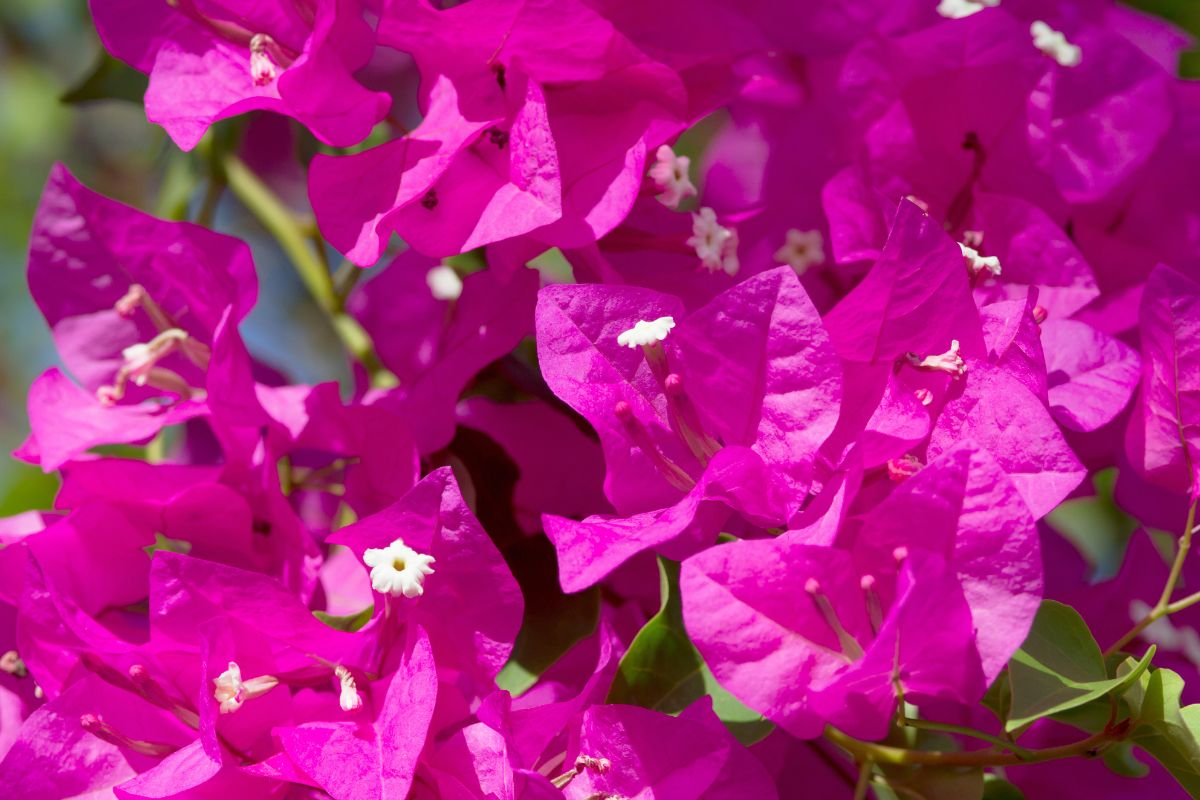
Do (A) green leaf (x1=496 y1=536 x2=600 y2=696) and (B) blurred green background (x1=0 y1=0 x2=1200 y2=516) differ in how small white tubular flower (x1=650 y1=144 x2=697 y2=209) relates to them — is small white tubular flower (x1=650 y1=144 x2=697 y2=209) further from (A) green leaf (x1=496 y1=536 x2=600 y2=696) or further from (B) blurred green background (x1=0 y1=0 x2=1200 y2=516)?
(B) blurred green background (x1=0 y1=0 x2=1200 y2=516)

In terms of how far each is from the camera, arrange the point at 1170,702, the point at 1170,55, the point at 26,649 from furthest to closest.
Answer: the point at 1170,55
the point at 26,649
the point at 1170,702

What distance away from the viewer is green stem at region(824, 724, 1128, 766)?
711 mm

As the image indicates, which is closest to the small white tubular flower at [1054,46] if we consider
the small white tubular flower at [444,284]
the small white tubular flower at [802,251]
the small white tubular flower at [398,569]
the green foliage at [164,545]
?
the small white tubular flower at [802,251]

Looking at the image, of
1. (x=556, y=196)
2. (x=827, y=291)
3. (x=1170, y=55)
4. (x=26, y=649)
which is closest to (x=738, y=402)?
(x=556, y=196)

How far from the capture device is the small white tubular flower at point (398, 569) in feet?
2.41

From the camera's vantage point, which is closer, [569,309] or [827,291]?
[569,309]

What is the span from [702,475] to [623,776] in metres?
0.16

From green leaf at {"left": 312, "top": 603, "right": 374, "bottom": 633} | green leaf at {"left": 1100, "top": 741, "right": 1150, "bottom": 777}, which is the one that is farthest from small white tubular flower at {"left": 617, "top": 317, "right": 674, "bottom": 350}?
green leaf at {"left": 1100, "top": 741, "right": 1150, "bottom": 777}

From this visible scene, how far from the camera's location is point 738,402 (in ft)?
2.47

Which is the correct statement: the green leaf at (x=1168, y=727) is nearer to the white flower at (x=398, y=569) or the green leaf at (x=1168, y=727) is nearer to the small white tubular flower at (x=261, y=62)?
the white flower at (x=398, y=569)

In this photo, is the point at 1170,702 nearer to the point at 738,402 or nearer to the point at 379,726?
the point at 738,402

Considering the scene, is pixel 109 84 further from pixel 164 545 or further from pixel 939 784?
pixel 939 784

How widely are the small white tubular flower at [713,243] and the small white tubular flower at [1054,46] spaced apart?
284mm

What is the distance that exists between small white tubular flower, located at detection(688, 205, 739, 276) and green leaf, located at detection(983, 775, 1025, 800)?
364mm
